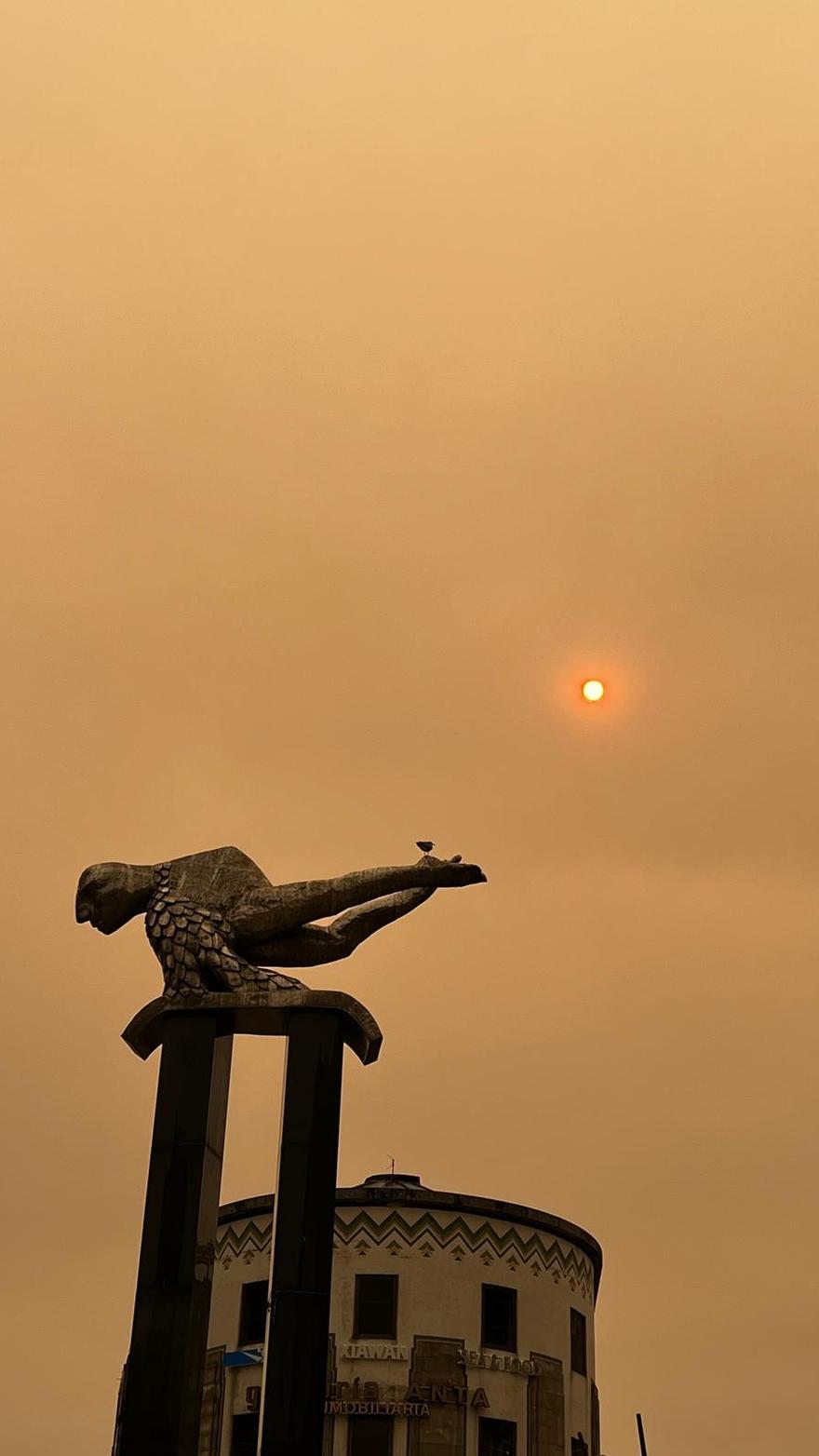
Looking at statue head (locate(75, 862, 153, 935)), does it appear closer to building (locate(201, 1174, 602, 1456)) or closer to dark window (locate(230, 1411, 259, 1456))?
building (locate(201, 1174, 602, 1456))

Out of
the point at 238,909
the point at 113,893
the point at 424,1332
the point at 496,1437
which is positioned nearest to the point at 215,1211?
the point at 238,909

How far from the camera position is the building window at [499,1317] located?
161 feet

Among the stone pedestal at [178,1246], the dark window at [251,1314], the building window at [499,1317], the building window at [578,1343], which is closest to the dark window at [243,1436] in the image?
the dark window at [251,1314]

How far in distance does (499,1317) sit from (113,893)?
30.1 meters

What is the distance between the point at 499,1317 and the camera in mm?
49625

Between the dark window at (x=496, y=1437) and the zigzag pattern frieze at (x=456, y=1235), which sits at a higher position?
the zigzag pattern frieze at (x=456, y=1235)

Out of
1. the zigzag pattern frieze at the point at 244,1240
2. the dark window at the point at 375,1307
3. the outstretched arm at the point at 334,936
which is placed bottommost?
the outstretched arm at the point at 334,936

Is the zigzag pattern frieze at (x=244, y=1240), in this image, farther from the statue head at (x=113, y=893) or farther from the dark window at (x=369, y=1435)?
the statue head at (x=113, y=893)

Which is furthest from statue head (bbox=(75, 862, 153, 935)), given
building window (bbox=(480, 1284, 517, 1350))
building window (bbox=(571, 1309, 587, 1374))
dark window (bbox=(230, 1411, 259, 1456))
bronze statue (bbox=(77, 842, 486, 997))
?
building window (bbox=(571, 1309, 587, 1374))

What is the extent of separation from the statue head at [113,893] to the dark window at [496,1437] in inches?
1159

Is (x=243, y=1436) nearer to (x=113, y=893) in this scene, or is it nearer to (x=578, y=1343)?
(x=578, y=1343)

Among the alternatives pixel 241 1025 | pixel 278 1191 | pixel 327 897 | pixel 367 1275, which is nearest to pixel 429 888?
pixel 327 897

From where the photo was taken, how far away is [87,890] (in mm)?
24484

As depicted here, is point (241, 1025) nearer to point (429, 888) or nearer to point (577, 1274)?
point (429, 888)
